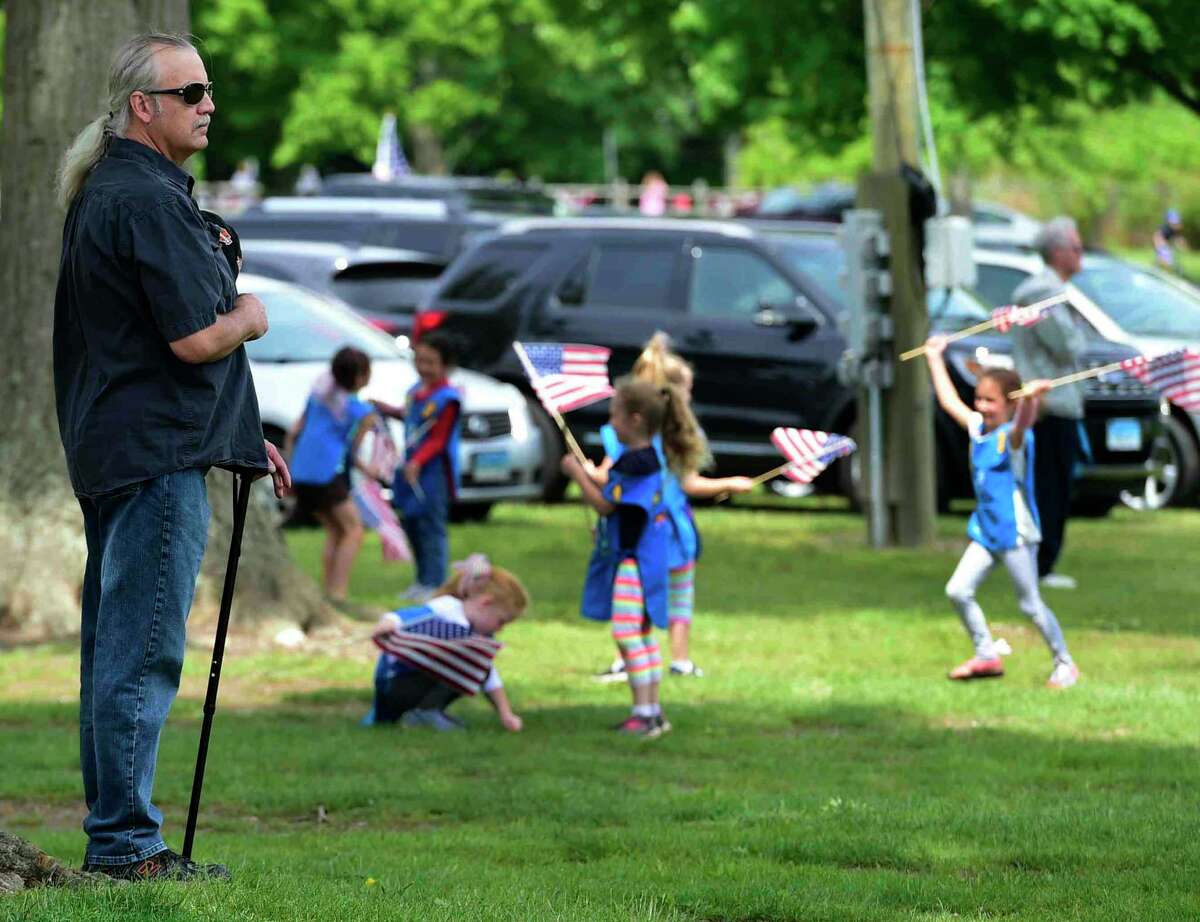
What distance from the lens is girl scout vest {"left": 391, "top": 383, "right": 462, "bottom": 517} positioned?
514 inches

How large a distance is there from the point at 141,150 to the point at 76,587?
20.1 feet

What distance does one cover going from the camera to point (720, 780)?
26.3 ft

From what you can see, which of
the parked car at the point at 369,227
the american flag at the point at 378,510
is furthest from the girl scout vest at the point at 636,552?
the parked car at the point at 369,227

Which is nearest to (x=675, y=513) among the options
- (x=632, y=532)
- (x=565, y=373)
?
(x=632, y=532)

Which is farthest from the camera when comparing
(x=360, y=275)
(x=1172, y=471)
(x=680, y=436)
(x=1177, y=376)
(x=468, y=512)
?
(x=360, y=275)

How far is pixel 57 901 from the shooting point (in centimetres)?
491

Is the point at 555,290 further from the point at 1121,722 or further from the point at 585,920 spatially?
the point at 585,920

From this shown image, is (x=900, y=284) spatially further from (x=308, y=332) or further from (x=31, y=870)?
(x=31, y=870)

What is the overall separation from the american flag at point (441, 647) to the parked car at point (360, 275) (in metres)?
11.5

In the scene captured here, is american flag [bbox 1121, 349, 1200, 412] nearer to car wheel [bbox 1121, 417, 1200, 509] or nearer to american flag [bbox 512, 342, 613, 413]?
american flag [bbox 512, 342, 613, 413]

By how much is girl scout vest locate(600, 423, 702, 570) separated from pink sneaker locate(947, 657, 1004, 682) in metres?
1.24

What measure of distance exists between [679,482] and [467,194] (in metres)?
21.0

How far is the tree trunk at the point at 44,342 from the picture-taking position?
11.1 metres

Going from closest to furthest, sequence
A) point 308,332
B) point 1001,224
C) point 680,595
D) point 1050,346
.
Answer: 1. point 680,595
2. point 1050,346
3. point 308,332
4. point 1001,224
